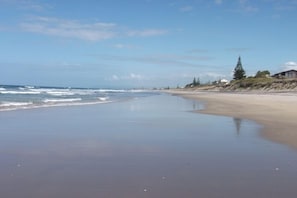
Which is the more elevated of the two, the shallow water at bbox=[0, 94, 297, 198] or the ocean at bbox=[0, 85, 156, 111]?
the shallow water at bbox=[0, 94, 297, 198]

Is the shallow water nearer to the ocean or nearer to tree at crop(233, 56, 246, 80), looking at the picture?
the ocean

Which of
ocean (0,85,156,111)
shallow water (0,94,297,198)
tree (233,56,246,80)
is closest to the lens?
shallow water (0,94,297,198)

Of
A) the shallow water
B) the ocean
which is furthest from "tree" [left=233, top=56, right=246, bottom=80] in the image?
the shallow water

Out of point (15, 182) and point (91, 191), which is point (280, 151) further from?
point (15, 182)

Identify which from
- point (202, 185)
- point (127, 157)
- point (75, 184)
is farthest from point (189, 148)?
point (75, 184)

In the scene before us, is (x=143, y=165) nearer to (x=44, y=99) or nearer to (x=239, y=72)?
(x=44, y=99)

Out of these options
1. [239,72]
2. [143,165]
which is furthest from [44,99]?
[239,72]

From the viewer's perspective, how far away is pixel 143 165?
286 inches

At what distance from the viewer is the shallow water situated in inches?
221

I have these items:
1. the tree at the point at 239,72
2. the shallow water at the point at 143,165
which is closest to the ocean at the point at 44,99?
the shallow water at the point at 143,165

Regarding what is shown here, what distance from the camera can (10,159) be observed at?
7684mm

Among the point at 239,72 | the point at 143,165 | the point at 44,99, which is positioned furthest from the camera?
the point at 239,72

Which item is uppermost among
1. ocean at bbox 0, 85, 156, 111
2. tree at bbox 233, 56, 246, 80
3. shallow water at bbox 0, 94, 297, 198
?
tree at bbox 233, 56, 246, 80

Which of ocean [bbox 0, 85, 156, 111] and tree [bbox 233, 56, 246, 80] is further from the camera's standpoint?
tree [bbox 233, 56, 246, 80]
